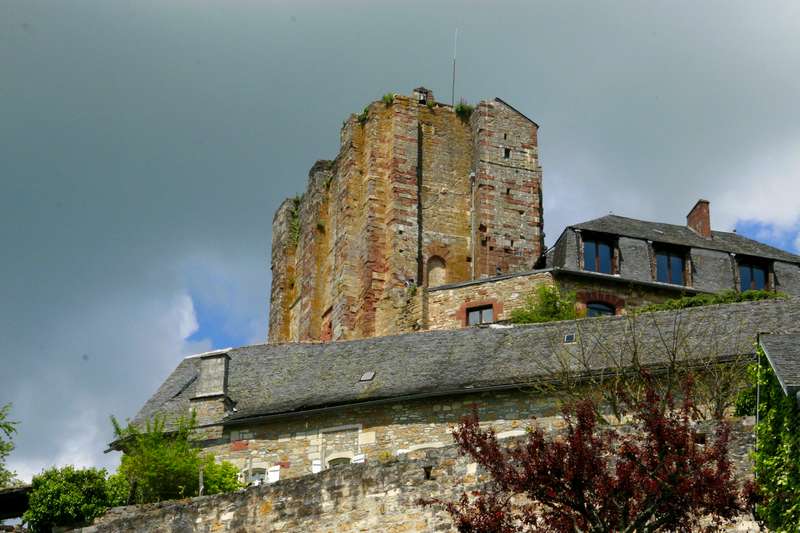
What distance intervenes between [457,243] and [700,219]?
7624 mm

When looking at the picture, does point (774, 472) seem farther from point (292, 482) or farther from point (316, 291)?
point (316, 291)

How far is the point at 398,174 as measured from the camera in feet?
156

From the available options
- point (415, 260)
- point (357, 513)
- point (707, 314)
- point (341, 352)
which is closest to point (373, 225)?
point (415, 260)

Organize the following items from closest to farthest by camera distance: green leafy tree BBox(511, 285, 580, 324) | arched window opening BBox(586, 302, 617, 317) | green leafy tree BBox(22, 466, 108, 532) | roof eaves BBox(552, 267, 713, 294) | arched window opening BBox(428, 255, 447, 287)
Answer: green leafy tree BBox(22, 466, 108, 532) → green leafy tree BBox(511, 285, 580, 324) → arched window opening BBox(586, 302, 617, 317) → roof eaves BBox(552, 267, 713, 294) → arched window opening BBox(428, 255, 447, 287)

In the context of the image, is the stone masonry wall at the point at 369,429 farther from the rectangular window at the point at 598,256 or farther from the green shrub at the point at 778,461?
the rectangular window at the point at 598,256

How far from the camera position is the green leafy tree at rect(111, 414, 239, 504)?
1047 inches

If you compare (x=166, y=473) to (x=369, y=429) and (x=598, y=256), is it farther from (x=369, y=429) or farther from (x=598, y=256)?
(x=598, y=256)

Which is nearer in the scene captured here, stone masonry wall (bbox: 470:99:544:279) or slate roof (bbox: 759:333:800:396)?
slate roof (bbox: 759:333:800:396)

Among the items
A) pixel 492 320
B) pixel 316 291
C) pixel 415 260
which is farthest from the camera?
pixel 316 291

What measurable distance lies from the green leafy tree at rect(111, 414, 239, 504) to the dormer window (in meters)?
20.0

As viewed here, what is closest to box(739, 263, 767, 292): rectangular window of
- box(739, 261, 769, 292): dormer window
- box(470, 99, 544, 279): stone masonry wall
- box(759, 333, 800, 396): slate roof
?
box(739, 261, 769, 292): dormer window

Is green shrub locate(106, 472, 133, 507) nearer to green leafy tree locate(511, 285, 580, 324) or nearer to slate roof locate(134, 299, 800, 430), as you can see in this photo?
slate roof locate(134, 299, 800, 430)

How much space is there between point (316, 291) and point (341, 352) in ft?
56.7

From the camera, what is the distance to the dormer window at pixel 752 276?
42406 mm
